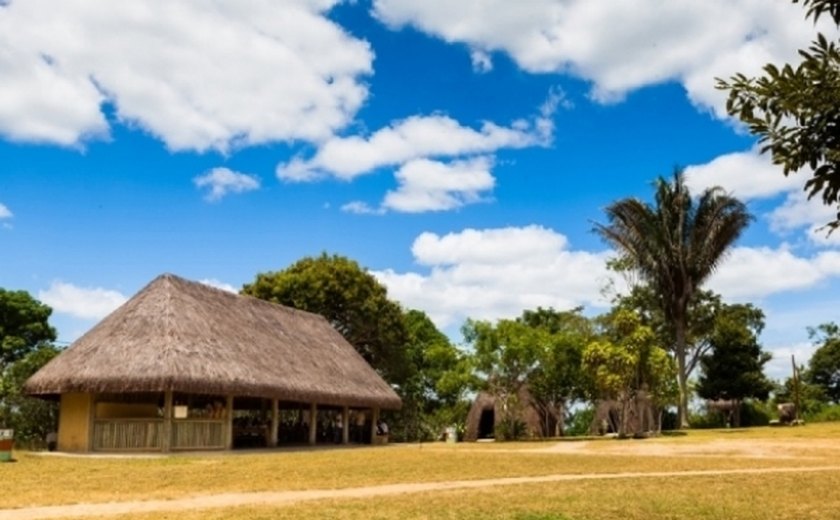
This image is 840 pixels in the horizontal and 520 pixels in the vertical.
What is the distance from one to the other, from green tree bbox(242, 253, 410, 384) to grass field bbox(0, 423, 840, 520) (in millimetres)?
21962

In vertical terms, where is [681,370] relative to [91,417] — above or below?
above

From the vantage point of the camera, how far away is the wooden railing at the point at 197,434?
24.0 meters

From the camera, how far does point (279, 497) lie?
12094mm

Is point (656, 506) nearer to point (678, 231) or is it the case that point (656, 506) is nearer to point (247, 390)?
point (247, 390)

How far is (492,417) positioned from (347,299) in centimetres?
994

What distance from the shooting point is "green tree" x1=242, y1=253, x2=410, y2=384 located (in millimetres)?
45031

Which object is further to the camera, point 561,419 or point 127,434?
point 561,419

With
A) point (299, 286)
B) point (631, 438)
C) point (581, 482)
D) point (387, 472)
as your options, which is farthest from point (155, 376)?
point (299, 286)

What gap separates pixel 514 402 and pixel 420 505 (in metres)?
27.6

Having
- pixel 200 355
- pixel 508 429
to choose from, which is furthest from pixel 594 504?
pixel 508 429

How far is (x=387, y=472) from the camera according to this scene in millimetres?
17031

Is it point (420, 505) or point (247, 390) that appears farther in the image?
point (247, 390)

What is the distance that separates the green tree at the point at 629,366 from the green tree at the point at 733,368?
1016 centimetres

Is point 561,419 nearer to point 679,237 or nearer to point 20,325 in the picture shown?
point 679,237
